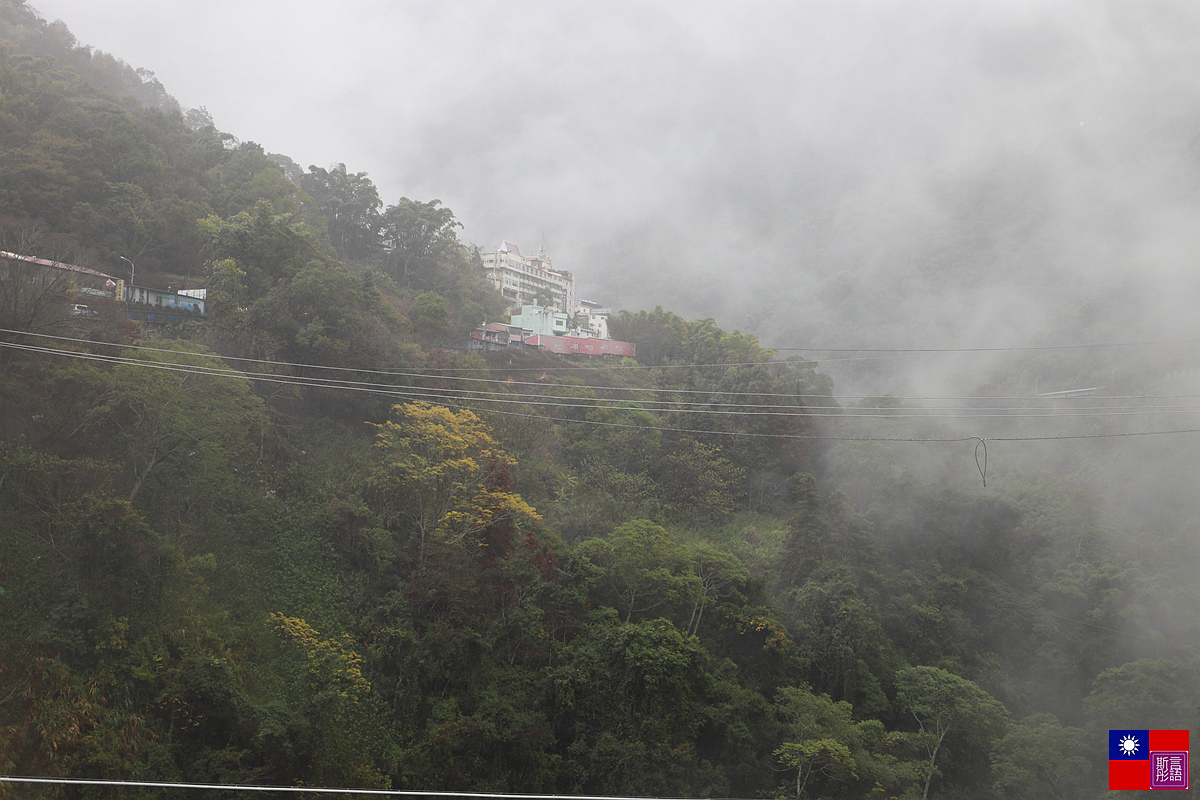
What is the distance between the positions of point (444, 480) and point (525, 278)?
126 feet

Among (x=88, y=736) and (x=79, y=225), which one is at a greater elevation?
(x=79, y=225)

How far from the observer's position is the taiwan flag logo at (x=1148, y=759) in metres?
11.4

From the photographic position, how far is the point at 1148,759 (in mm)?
12039

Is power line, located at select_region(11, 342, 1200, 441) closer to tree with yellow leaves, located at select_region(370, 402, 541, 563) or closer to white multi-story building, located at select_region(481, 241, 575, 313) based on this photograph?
tree with yellow leaves, located at select_region(370, 402, 541, 563)

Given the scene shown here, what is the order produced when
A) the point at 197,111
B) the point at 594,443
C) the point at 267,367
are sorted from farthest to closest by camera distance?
the point at 197,111 → the point at 594,443 → the point at 267,367

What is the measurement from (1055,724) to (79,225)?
2672 centimetres

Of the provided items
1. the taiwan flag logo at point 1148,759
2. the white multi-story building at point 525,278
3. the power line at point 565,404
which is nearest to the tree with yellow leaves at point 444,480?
the power line at point 565,404

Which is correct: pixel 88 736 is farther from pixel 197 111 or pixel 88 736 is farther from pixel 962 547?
pixel 197 111

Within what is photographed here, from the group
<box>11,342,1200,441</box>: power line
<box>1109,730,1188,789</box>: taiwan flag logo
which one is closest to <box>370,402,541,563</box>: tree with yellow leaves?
<box>11,342,1200,441</box>: power line

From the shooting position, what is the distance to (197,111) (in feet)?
146

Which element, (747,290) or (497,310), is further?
(747,290)

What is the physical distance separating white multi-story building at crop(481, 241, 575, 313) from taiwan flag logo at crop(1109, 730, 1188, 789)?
123 feet

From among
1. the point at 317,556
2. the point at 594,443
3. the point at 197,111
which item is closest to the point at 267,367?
the point at 317,556

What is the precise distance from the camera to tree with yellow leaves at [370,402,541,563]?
14.3 metres
